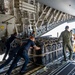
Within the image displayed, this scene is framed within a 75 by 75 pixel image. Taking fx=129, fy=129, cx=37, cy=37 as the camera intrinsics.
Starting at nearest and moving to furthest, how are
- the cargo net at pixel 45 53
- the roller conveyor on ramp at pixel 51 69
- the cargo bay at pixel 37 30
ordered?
the roller conveyor on ramp at pixel 51 69 → the cargo bay at pixel 37 30 → the cargo net at pixel 45 53

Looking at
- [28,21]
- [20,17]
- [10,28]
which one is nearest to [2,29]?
[10,28]

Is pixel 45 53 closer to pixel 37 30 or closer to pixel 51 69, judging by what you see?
pixel 51 69

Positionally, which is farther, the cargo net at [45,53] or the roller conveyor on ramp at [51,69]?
the cargo net at [45,53]

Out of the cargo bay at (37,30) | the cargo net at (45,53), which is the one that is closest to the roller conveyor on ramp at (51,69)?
the cargo bay at (37,30)

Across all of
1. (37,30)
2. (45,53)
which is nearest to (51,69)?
(45,53)

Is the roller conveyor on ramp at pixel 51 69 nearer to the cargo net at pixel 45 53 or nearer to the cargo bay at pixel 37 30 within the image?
the cargo bay at pixel 37 30

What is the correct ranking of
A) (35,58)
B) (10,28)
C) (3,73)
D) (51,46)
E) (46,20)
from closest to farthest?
1. (3,73)
2. (35,58)
3. (51,46)
4. (10,28)
5. (46,20)

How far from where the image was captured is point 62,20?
50.8ft

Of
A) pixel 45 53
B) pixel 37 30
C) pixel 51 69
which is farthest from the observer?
pixel 37 30

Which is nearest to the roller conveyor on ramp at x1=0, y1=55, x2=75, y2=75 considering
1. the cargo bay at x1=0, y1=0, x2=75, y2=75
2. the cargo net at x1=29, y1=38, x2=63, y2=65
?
the cargo bay at x1=0, y1=0, x2=75, y2=75

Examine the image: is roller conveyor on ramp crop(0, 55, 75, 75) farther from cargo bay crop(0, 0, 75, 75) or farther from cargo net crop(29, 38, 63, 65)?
cargo net crop(29, 38, 63, 65)

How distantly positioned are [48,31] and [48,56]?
6175 mm

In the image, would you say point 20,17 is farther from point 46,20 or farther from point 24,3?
point 46,20

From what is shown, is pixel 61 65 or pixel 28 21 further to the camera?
pixel 28 21
